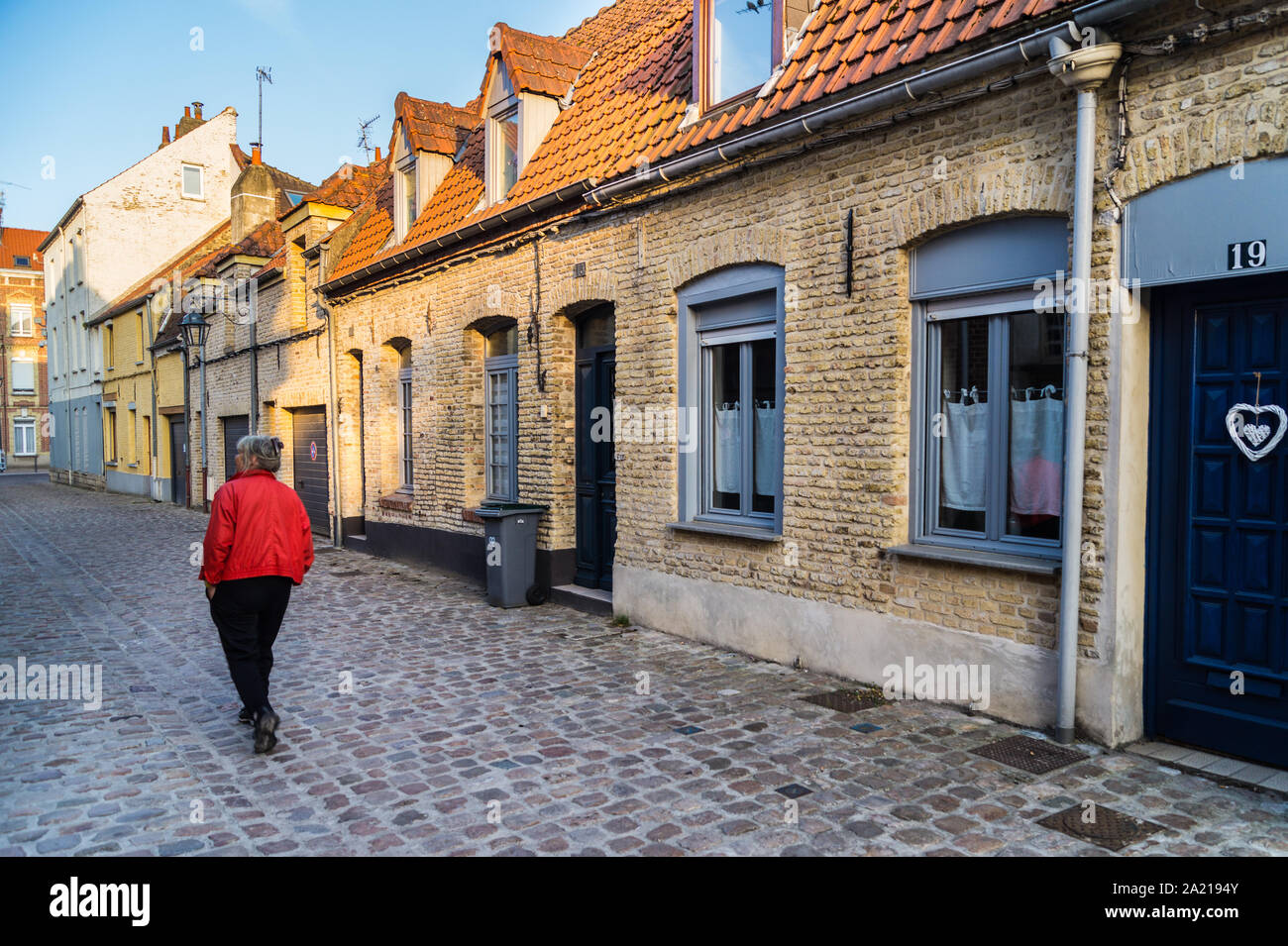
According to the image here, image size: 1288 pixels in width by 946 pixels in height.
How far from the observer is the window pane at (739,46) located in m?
7.98

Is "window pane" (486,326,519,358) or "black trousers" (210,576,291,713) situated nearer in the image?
"black trousers" (210,576,291,713)

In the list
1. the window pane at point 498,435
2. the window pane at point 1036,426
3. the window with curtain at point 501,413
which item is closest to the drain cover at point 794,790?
the window pane at point 1036,426

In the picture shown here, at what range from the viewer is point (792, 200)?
7277mm

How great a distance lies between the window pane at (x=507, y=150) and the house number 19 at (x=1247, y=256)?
8751 mm

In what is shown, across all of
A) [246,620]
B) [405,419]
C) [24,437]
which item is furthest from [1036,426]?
A: [24,437]

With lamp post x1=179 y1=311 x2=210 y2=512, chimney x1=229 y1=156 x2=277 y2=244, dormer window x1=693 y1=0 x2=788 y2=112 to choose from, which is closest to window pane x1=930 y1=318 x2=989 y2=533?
dormer window x1=693 y1=0 x2=788 y2=112

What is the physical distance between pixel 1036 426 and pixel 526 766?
3.82 m

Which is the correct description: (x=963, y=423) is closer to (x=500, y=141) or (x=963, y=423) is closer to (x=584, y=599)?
(x=584, y=599)

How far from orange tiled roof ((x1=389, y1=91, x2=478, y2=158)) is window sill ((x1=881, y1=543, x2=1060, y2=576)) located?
984cm

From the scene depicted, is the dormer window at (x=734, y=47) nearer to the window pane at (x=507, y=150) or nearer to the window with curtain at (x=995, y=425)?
the window with curtain at (x=995, y=425)

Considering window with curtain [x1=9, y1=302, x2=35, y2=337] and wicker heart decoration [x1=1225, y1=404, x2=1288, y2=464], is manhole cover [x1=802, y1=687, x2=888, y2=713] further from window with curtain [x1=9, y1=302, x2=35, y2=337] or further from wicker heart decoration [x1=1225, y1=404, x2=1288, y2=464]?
window with curtain [x1=9, y1=302, x2=35, y2=337]

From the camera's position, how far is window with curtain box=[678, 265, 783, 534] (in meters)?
7.77

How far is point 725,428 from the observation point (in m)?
8.37
